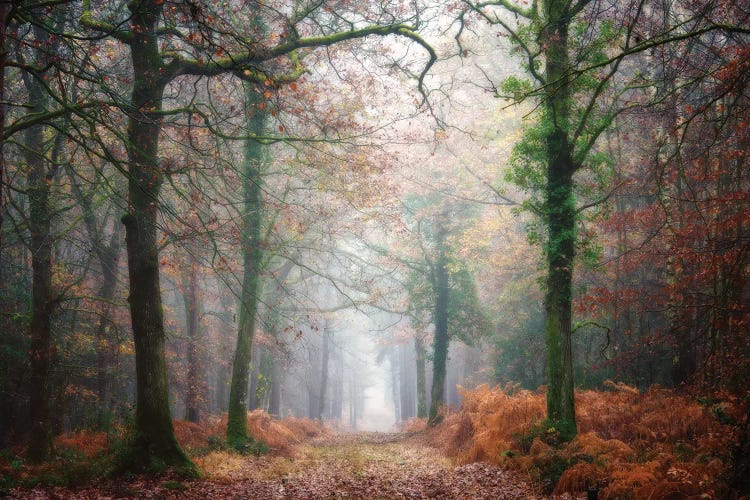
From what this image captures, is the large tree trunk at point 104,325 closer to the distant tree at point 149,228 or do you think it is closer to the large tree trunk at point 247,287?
the large tree trunk at point 247,287

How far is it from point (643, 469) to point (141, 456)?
778cm

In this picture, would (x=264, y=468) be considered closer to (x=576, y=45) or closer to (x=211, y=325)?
(x=576, y=45)

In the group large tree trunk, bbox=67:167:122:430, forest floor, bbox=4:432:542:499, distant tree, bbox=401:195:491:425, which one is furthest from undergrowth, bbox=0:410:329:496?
distant tree, bbox=401:195:491:425

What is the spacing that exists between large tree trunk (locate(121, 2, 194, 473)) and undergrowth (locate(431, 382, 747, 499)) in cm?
614

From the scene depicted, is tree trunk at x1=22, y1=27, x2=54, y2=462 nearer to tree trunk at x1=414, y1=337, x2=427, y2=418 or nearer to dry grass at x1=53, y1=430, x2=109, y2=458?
dry grass at x1=53, y1=430, x2=109, y2=458

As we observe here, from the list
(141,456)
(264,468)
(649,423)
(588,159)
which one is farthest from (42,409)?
(588,159)

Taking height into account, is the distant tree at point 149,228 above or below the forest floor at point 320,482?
above

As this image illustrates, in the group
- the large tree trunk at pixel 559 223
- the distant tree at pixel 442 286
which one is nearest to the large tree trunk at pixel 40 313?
the large tree trunk at pixel 559 223

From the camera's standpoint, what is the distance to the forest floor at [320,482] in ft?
22.9

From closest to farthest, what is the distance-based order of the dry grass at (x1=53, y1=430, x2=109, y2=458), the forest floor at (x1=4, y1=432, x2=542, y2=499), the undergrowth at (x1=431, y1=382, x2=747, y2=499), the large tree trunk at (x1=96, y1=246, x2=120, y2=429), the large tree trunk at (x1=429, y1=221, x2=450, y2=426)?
1. the undergrowth at (x1=431, y1=382, x2=747, y2=499)
2. the forest floor at (x1=4, y1=432, x2=542, y2=499)
3. the dry grass at (x1=53, y1=430, x2=109, y2=458)
4. the large tree trunk at (x1=96, y1=246, x2=120, y2=429)
5. the large tree trunk at (x1=429, y1=221, x2=450, y2=426)

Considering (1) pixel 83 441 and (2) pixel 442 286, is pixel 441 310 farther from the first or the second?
(1) pixel 83 441

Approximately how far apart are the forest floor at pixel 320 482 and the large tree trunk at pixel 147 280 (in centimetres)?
78

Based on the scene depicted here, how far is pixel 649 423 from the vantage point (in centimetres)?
915

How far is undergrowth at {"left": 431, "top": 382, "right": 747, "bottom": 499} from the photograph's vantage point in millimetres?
6059
